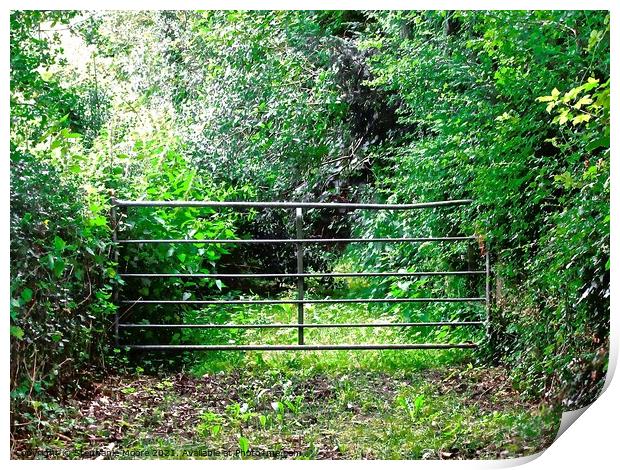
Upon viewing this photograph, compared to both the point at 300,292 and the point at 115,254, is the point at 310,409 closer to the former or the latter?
the point at 300,292

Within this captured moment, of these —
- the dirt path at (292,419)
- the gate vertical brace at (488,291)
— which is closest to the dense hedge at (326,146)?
the gate vertical brace at (488,291)

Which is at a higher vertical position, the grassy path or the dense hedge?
the dense hedge

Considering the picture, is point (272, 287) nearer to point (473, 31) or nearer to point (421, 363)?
point (421, 363)

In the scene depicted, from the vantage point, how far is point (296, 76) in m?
4.74

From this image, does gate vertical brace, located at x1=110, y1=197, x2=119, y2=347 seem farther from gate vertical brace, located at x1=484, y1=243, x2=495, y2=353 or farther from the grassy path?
gate vertical brace, located at x1=484, y1=243, x2=495, y2=353

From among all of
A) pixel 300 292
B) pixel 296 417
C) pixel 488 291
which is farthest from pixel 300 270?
pixel 488 291

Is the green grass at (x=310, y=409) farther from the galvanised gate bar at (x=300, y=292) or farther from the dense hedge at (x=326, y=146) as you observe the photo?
the dense hedge at (x=326, y=146)

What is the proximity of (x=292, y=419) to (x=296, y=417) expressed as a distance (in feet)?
0.08

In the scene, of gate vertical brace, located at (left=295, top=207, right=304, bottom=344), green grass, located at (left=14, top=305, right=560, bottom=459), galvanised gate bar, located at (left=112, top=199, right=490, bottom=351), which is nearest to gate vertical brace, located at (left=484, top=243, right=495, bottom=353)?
galvanised gate bar, located at (left=112, top=199, right=490, bottom=351)

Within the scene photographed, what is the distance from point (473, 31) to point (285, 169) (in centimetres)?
117

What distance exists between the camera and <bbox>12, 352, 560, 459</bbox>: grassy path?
4.47 m

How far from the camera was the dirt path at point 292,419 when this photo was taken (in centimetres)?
447

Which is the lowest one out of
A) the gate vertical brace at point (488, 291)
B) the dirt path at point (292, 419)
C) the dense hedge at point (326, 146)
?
the dirt path at point (292, 419)
